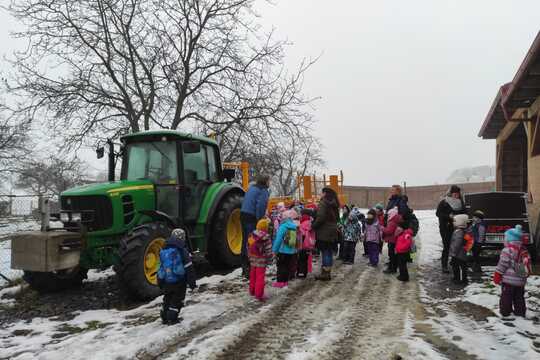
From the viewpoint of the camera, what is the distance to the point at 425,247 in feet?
39.9

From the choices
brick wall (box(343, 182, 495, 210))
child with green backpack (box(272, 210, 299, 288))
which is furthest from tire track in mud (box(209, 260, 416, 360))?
brick wall (box(343, 182, 495, 210))

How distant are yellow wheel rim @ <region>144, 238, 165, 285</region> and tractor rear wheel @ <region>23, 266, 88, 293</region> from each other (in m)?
1.38

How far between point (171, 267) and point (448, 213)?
5519 millimetres

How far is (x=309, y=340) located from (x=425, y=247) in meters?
8.86

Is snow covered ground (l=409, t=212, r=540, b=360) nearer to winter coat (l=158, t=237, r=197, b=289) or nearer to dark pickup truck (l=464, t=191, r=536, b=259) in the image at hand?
dark pickup truck (l=464, t=191, r=536, b=259)

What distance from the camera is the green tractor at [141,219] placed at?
18.3ft

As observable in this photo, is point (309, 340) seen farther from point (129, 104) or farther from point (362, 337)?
point (129, 104)

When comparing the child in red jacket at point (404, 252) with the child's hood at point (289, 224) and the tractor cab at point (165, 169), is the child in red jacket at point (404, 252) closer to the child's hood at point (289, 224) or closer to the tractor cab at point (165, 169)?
the child's hood at point (289, 224)

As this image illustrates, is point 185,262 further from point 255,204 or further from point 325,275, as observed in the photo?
point 325,275

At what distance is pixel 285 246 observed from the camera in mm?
6750

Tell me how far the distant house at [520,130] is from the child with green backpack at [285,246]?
538cm

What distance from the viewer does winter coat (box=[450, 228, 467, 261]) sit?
23.2ft

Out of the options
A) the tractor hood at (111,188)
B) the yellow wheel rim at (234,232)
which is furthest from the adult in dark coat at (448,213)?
the tractor hood at (111,188)

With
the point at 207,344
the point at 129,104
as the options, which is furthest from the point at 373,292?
the point at 129,104
